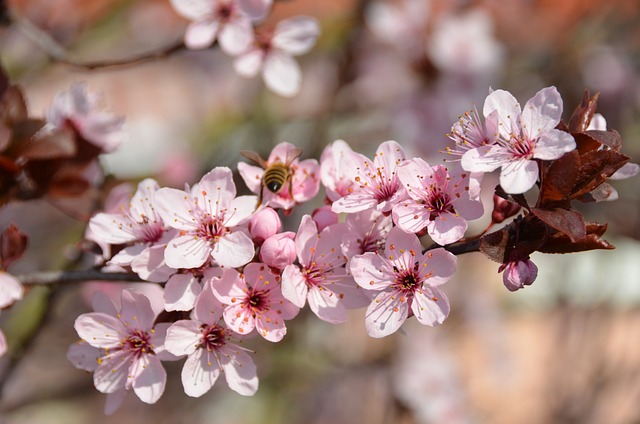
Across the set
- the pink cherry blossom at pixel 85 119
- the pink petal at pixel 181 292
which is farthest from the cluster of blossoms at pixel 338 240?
the pink cherry blossom at pixel 85 119

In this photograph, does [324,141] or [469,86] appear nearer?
[469,86]

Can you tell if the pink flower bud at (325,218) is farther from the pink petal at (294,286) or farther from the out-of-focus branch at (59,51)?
the out-of-focus branch at (59,51)

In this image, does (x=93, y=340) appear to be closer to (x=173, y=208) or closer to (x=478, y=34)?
(x=173, y=208)

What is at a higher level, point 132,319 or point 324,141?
point 132,319

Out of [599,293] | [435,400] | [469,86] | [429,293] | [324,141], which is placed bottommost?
[435,400]

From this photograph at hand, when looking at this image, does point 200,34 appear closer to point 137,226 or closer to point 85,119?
point 85,119

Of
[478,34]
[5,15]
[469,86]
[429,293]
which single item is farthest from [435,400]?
[5,15]
